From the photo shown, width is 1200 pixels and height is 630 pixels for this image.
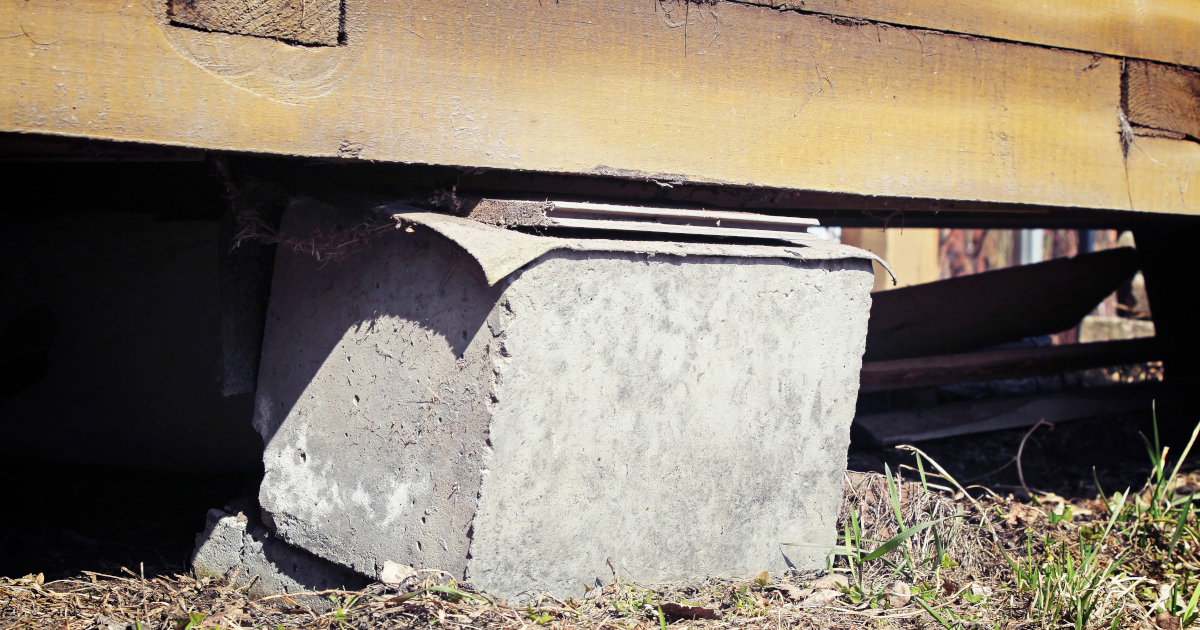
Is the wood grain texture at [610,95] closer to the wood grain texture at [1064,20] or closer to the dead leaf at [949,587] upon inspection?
the wood grain texture at [1064,20]

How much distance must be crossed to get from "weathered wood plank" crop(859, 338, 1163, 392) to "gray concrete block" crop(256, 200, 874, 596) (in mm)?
1294

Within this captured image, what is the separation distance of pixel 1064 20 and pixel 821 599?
188 cm

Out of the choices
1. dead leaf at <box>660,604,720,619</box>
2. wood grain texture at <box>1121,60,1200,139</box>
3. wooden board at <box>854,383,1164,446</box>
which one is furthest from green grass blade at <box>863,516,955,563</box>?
wood grain texture at <box>1121,60,1200,139</box>

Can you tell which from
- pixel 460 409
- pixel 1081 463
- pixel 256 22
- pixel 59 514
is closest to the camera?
pixel 256 22

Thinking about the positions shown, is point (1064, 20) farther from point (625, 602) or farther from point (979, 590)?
point (625, 602)

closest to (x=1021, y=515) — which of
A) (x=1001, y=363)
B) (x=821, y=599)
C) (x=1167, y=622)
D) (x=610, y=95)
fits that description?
(x=1167, y=622)

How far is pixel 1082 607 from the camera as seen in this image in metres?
2.07

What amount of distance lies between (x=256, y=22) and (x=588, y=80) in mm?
744

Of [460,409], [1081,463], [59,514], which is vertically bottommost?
[59,514]

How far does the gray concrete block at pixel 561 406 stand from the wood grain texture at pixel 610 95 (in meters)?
0.26

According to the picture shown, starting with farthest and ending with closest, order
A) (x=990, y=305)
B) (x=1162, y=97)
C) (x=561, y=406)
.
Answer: (x=990, y=305)
(x=1162, y=97)
(x=561, y=406)

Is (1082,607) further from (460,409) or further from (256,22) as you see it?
(256,22)

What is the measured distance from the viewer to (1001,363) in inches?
142

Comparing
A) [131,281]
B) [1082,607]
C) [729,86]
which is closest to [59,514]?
[131,281]
